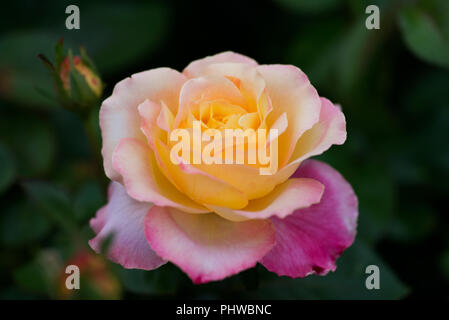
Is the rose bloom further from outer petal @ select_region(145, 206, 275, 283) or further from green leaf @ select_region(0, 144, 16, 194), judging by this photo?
green leaf @ select_region(0, 144, 16, 194)

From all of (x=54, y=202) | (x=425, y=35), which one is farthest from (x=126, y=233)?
(x=425, y=35)

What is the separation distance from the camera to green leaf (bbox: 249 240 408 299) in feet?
2.27

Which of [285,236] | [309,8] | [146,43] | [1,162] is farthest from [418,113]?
[1,162]

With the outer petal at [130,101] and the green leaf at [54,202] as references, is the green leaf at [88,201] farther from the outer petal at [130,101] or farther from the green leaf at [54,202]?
the outer petal at [130,101]

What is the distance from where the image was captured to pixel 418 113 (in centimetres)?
117

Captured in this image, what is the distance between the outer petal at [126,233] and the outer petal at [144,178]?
47mm

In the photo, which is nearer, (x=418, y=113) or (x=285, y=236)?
(x=285, y=236)

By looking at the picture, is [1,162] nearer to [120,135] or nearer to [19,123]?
[19,123]

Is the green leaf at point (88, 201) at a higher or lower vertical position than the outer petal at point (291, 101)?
lower

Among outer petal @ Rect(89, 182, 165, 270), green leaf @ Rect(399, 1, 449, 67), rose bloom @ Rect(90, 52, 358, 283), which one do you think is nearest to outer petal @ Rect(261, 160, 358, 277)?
rose bloom @ Rect(90, 52, 358, 283)

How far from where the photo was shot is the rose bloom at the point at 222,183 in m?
0.49

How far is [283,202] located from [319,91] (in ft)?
2.13

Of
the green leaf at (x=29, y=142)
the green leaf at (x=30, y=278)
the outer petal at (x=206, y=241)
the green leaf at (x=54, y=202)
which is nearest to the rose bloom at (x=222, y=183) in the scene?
the outer petal at (x=206, y=241)
